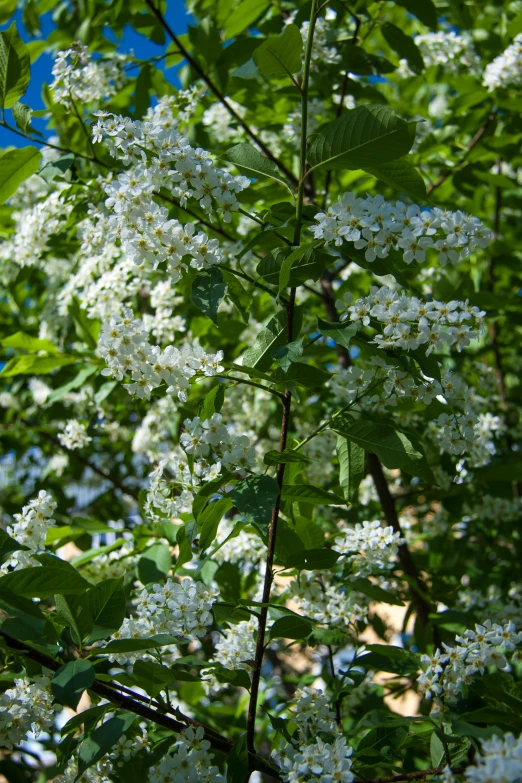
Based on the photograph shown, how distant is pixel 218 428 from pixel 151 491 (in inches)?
17.0

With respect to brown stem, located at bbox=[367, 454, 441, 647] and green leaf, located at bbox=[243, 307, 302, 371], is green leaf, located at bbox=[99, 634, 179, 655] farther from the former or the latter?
brown stem, located at bbox=[367, 454, 441, 647]

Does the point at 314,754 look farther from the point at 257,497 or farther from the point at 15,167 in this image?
the point at 15,167

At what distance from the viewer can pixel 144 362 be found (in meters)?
1.62

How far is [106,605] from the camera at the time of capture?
1.60 metres

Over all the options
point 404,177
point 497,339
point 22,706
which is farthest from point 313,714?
point 497,339

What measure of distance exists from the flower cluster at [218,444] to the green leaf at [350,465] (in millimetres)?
311

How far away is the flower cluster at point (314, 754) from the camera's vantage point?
1479 millimetres

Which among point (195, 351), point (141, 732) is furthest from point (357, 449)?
point (141, 732)

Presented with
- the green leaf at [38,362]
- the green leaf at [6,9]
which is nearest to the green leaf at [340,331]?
the green leaf at [38,362]

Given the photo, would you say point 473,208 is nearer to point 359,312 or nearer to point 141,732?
point 359,312

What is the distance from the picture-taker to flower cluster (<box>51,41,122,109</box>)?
2531mm

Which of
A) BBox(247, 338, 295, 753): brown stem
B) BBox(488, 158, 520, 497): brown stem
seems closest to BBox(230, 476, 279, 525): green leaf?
BBox(247, 338, 295, 753): brown stem

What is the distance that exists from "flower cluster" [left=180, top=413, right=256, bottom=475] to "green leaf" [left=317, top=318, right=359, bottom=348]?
11.9 inches

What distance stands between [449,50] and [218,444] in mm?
2880
